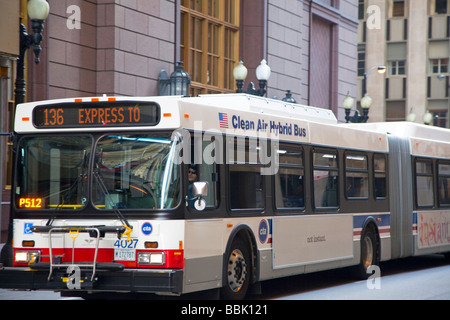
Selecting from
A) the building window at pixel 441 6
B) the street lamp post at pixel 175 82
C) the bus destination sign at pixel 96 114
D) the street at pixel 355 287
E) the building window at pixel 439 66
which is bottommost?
the street at pixel 355 287

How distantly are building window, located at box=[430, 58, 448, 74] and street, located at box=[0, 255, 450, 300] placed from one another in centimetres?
5180

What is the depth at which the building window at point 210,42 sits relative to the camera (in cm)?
3073

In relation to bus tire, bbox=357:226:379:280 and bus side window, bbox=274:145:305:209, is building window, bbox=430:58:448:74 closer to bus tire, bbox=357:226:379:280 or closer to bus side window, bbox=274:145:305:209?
bus tire, bbox=357:226:379:280

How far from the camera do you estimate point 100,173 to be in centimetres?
1109

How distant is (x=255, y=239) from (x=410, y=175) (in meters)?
7.36

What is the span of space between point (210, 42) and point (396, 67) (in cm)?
4086

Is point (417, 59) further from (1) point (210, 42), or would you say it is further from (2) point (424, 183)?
(2) point (424, 183)

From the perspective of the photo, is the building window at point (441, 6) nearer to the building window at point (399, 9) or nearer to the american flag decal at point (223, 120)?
the building window at point (399, 9)

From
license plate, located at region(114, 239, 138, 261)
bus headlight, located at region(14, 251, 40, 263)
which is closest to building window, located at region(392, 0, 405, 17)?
A: bus headlight, located at region(14, 251, 40, 263)

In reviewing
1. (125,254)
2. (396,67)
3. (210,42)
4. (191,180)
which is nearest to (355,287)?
(191,180)

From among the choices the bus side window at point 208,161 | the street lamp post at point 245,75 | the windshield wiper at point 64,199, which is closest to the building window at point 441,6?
the street lamp post at point 245,75

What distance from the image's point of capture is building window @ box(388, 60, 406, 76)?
2766 inches

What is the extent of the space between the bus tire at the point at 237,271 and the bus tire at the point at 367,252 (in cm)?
456

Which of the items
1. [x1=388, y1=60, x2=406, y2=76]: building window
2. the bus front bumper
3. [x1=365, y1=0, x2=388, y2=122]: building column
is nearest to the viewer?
the bus front bumper
